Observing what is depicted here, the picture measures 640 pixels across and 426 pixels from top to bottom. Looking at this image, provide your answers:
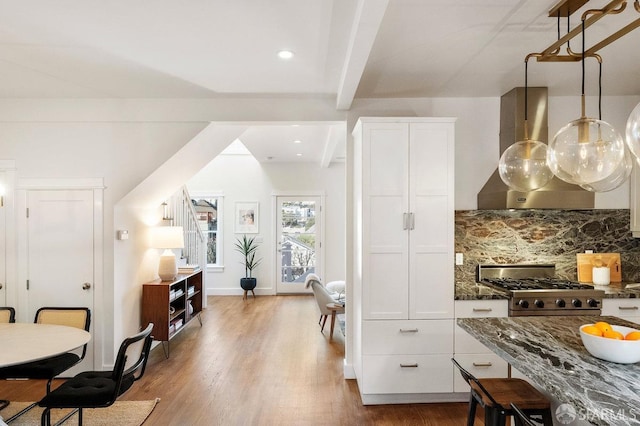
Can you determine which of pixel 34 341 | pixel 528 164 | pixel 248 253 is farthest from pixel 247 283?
pixel 528 164

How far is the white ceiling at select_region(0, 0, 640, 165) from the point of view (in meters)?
2.10

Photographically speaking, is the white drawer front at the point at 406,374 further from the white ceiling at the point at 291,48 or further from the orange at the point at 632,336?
the white ceiling at the point at 291,48

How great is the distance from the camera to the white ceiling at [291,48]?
210 centimetres

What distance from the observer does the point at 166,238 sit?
4.38 m

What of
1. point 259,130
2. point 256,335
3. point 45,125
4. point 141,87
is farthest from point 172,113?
point 256,335

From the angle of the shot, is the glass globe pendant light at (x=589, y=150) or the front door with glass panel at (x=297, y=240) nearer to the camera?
the glass globe pendant light at (x=589, y=150)

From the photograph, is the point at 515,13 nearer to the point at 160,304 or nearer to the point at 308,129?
the point at 308,129

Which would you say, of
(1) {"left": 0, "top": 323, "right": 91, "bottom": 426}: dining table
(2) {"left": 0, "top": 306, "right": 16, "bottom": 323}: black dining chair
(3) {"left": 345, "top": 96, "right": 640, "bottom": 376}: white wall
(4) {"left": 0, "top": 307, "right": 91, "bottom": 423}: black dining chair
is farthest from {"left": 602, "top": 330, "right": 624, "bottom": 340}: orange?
(2) {"left": 0, "top": 306, "right": 16, "bottom": 323}: black dining chair

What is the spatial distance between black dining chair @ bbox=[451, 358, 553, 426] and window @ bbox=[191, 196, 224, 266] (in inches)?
264

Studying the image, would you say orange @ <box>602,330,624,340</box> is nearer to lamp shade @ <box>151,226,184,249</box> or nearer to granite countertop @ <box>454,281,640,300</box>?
granite countertop @ <box>454,281,640,300</box>

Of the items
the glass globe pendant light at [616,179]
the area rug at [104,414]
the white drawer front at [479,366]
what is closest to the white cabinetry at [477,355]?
the white drawer front at [479,366]

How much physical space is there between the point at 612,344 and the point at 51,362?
347 cm
